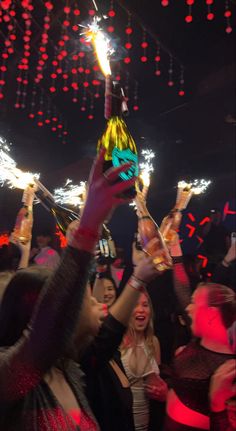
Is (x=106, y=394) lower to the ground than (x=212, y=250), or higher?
lower

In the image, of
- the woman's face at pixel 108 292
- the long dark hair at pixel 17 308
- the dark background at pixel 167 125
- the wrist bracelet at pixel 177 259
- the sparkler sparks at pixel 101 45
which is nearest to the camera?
the long dark hair at pixel 17 308

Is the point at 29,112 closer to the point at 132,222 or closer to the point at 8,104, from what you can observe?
the point at 8,104

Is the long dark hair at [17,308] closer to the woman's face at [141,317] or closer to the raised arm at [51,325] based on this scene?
the raised arm at [51,325]

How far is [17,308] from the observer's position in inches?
40.4

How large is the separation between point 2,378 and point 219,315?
140 centimetres

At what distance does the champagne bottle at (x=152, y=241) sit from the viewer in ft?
5.50

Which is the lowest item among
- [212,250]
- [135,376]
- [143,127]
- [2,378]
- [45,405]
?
[135,376]

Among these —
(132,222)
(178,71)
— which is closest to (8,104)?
(178,71)

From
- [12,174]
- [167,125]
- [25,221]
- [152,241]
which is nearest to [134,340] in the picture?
[152,241]

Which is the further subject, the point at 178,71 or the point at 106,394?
the point at 178,71

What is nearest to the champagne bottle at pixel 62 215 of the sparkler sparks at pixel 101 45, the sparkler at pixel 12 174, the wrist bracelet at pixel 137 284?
the sparkler at pixel 12 174

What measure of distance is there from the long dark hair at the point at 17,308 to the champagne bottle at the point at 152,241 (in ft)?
2.36

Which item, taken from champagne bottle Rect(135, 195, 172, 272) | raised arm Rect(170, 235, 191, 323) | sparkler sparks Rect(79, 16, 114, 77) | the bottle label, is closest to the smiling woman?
raised arm Rect(170, 235, 191, 323)

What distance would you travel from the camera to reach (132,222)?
32.7 ft
